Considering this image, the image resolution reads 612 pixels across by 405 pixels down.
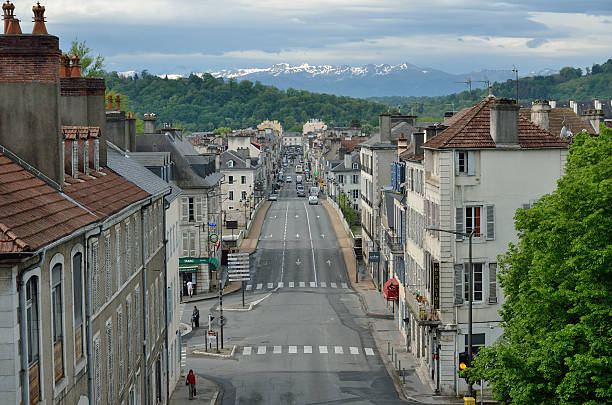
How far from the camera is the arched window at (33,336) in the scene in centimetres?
1668

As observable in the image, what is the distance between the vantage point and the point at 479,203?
4291 centimetres

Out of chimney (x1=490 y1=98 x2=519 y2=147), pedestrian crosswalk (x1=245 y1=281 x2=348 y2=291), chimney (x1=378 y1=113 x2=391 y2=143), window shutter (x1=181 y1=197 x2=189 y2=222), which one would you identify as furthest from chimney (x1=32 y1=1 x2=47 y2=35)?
chimney (x1=378 y1=113 x2=391 y2=143)

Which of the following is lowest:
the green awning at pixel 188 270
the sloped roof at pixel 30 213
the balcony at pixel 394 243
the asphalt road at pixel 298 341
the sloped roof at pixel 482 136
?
the asphalt road at pixel 298 341

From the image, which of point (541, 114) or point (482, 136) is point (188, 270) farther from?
point (482, 136)

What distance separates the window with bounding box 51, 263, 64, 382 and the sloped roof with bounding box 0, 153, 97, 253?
1084 mm

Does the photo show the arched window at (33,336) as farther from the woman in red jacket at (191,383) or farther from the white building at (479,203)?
the white building at (479,203)

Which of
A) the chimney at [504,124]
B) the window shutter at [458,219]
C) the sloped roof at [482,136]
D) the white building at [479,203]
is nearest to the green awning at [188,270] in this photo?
the white building at [479,203]

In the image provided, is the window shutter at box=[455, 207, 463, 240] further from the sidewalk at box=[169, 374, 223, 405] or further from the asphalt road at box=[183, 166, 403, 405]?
the sidewalk at box=[169, 374, 223, 405]

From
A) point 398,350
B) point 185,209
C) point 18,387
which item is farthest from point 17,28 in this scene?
point 185,209

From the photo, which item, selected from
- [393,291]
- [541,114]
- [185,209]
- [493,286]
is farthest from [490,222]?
[185,209]

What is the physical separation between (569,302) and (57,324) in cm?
1504

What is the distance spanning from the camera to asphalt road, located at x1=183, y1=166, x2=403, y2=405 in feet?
146

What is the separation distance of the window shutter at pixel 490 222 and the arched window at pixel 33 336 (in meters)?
28.9

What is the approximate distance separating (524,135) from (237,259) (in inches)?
1111
